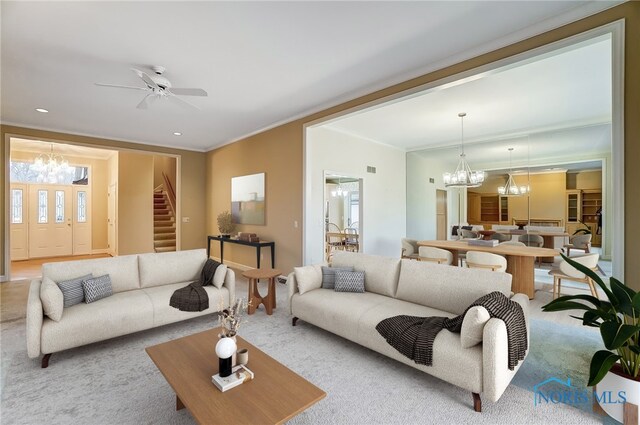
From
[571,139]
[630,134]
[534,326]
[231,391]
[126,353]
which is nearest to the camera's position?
[231,391]

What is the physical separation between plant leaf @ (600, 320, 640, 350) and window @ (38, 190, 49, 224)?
11280 millimetres

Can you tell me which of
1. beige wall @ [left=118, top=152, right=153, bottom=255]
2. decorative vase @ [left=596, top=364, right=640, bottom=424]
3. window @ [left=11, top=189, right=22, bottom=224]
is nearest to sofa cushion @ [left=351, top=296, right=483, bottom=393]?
decorative vase @ [left=596, top=364, right=640, bottom=424]

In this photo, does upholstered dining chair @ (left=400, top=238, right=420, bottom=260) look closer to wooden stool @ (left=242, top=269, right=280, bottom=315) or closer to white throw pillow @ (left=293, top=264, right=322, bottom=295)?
white throw pillow @ (left=293, top=264, right=322, bottom=295)

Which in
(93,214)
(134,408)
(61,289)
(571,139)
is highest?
(571,139)

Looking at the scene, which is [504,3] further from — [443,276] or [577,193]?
[577,193]

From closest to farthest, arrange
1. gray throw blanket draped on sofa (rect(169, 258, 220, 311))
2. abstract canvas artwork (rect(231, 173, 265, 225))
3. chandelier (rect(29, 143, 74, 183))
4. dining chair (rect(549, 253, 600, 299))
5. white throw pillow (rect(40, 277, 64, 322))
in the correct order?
white throw pillow (rect(40, 277, 64, 322)), gray throw blanket draped on sofa (rect(169, 258, 220, 311)), dining chair (rect(549, 253, 600, 299)), abstract canvas artwork (rect(231, 173, 265, 225)), chandelier (rect(29, 143, 74, 183))

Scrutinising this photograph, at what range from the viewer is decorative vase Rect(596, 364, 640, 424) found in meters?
1.79

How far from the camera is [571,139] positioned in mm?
4652

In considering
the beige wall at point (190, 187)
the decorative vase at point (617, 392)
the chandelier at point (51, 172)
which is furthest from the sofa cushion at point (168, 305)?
the chandelier at point (51, 172)

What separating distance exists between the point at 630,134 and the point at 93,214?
1145 cm

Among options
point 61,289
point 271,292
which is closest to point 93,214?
point 61,289

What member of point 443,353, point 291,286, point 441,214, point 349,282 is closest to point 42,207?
point 291,286

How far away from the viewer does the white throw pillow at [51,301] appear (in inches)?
102

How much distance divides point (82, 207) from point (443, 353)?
10.5m
